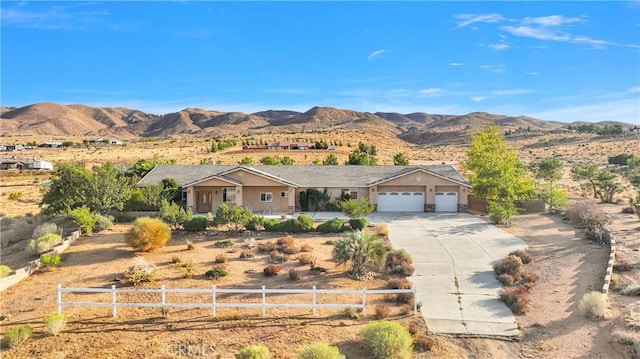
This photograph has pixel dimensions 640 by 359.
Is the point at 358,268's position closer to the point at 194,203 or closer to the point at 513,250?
the point at 513,250

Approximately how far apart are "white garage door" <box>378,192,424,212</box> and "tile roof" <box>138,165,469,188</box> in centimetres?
166

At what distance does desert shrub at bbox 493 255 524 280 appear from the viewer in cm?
2044

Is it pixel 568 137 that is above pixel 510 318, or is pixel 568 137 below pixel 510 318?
above

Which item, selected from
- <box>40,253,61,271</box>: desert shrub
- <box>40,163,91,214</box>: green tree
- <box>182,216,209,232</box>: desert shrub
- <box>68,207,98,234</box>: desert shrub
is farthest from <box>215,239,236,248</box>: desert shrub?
<box>40,163,91,214</box>: green tree

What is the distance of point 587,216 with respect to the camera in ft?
93.5

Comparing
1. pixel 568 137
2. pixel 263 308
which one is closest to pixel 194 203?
pixel 263 308

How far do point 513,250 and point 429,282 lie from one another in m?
7.76

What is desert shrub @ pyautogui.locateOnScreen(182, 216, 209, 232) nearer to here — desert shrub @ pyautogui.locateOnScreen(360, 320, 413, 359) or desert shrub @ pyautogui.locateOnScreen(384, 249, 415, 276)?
desert shrub @ pyautogui.locateOnScreen(384, 249, 415, 276)

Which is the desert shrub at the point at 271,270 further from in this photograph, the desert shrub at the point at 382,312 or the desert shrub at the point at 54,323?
the desert shrub at the point at 54,323

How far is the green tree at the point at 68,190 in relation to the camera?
31.5 metres

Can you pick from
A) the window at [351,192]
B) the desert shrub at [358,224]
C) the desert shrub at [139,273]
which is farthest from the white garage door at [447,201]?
the desert shrub at [139,273]

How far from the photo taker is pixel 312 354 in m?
12.5

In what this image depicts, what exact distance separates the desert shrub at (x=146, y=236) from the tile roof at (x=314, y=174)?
14142mm

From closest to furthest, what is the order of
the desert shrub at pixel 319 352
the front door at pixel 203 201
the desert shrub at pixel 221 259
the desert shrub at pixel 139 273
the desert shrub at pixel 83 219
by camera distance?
the desert shrub at pixel 319 352 → the desert shrub at pixel 139 273 → the desert shrub at pixel 221 259 → the desert shrub at pixel 83 219 → the front door at pixel 203 201
